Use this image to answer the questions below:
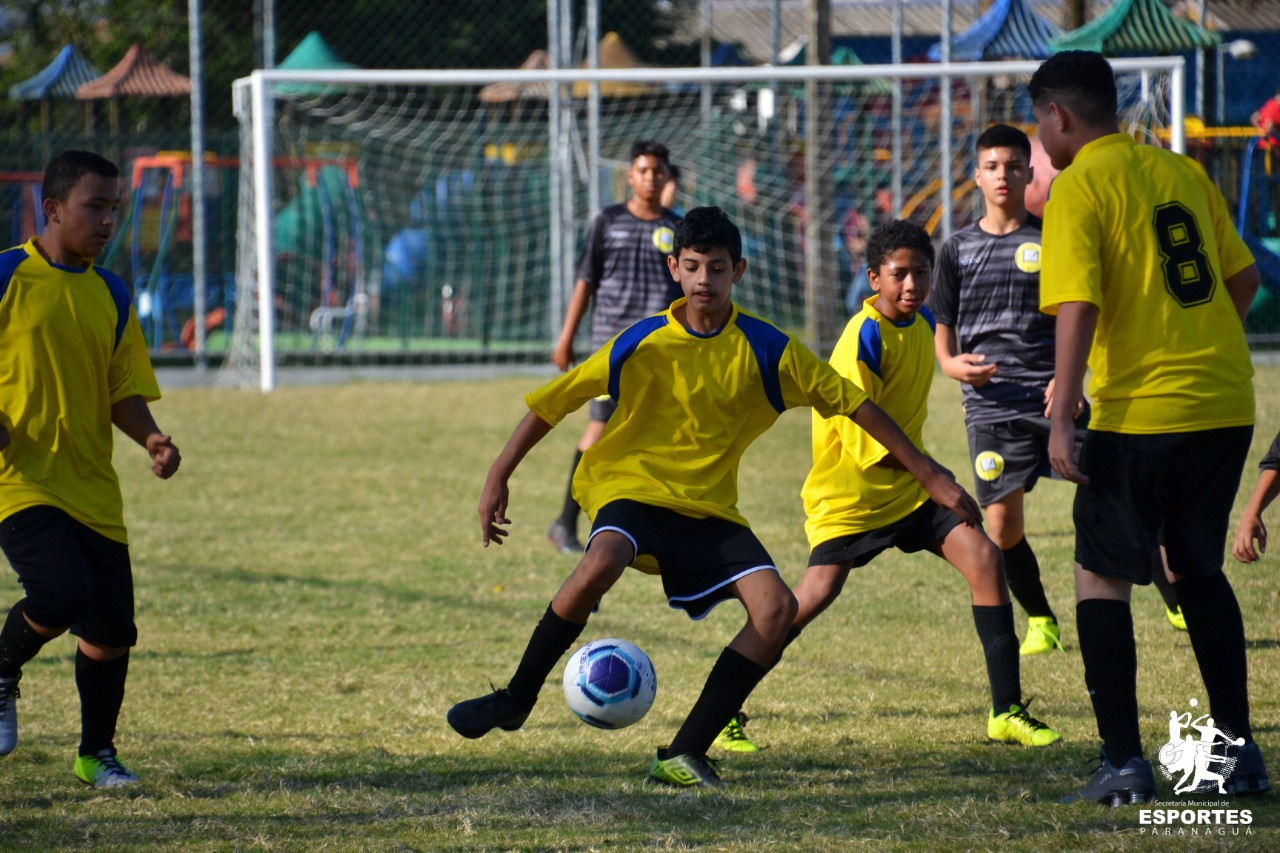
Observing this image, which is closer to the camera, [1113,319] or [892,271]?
[1113,319]

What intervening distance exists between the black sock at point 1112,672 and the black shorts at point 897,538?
Result: 0.80 m

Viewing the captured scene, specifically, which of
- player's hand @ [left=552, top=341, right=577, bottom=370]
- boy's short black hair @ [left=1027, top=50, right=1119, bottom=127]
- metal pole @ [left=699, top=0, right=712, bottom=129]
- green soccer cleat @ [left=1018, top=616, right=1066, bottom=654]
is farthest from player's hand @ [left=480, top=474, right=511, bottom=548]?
metal pole @ [left=699, top=0, right=712, bottom=129]

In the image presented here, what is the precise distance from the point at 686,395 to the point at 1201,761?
5.20 ft

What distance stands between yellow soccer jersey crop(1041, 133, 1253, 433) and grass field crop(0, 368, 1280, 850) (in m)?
0.96

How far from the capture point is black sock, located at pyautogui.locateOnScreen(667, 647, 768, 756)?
152 inches

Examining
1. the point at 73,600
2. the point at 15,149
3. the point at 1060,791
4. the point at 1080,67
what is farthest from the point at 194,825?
the point at 15,149

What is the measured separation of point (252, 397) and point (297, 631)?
27.4 ft

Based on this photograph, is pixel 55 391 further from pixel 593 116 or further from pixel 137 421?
pixel 593 116

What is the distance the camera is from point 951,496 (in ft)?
12.2

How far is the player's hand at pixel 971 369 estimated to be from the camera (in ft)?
16.9

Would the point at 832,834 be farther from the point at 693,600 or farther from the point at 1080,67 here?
the point at 1080,67

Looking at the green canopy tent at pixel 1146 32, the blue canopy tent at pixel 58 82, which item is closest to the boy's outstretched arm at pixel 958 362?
the green canopy tent at pixel 1146 32

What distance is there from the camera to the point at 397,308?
17.4m

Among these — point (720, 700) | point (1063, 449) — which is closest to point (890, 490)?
point (720, 700)
